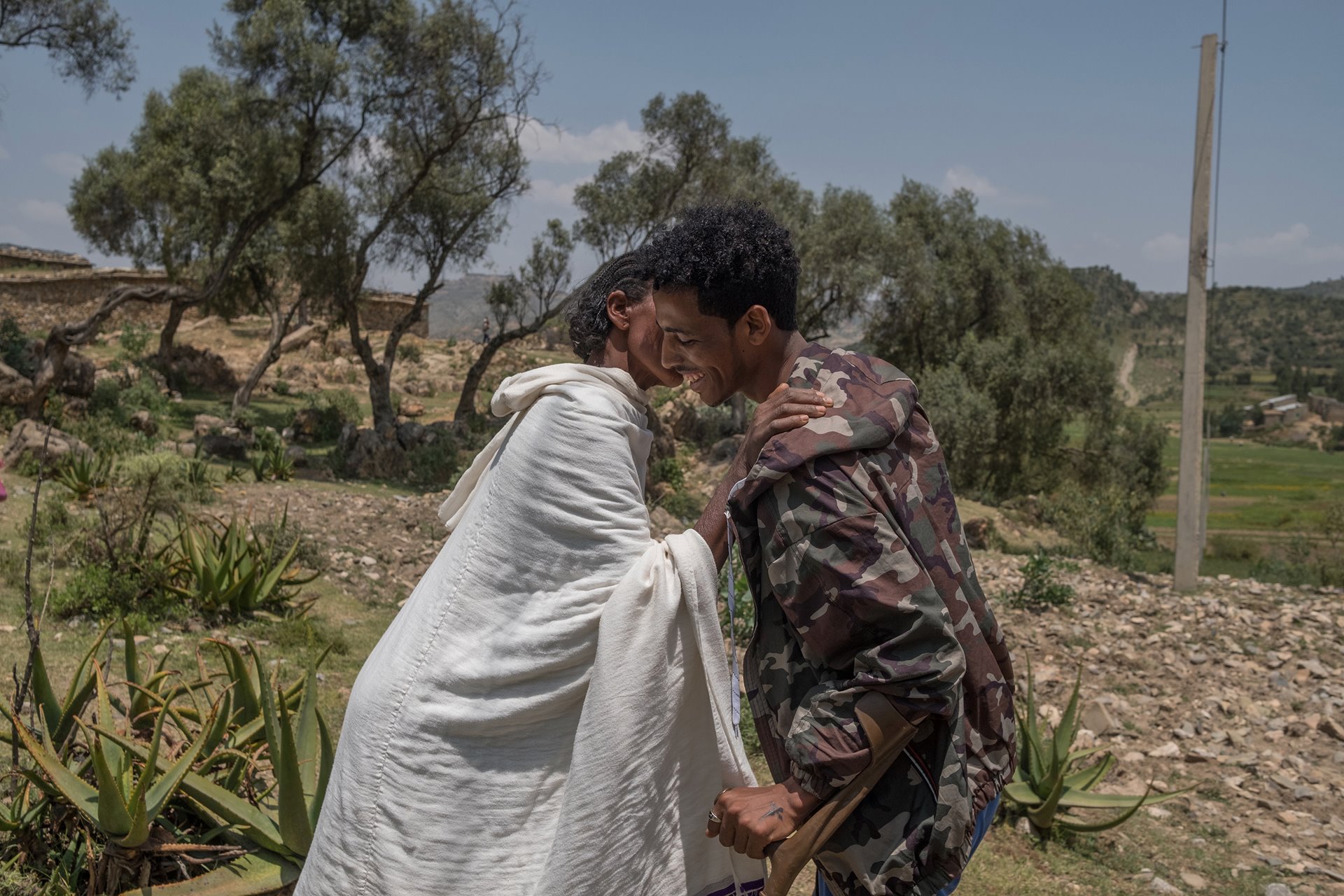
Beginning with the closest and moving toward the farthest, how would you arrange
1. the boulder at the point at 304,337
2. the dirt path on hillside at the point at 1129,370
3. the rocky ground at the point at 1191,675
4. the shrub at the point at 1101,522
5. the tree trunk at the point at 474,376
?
the rocky ground at the point at 1191,675 < the shrub at the point at 1101,522 < the tree trunk at the point at 474,376 < the boulder at the point at 304,337 < the dirt path on hillside at the point at 1129,370

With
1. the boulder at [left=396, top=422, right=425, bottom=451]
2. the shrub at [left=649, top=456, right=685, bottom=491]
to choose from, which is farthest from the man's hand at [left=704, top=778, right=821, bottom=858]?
the shrub at [left=649, top=456, right=685, bottom=491]

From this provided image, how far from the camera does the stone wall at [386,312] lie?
32844 mm

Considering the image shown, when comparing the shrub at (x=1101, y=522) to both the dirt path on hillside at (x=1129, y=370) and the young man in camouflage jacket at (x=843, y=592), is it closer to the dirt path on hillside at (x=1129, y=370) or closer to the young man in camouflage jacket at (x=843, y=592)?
the young man in camouflage jacket at (x=843, y=592)

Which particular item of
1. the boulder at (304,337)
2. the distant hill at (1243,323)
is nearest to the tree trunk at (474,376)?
the boulder at (304,337)

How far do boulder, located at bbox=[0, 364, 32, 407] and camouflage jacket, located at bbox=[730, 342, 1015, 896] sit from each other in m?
14.9

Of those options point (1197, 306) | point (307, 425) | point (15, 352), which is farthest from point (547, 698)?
point (307, 425)

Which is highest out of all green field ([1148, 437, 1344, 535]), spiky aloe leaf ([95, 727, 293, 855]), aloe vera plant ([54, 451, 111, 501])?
aloe vera plant ([54, 451, 111, 501])

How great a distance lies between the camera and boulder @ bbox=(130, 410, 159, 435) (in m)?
15.1

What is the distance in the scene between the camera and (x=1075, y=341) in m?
27.2

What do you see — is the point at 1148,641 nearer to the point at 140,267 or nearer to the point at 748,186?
the point at 748,186

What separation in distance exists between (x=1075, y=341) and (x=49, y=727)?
27.8 m

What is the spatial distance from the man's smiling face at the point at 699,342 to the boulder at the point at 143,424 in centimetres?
1561

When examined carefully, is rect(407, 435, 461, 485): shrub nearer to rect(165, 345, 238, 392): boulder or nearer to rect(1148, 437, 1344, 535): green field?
rect(165, 345, 238, 392): boulder

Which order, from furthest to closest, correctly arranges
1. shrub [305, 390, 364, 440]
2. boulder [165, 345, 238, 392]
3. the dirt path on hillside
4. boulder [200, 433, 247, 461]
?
the dirt path on hillside → boulder [165, 345, 238, 392] → shrub [305, 390, 364, 440] → boulder [200, 433, 247, 461]
